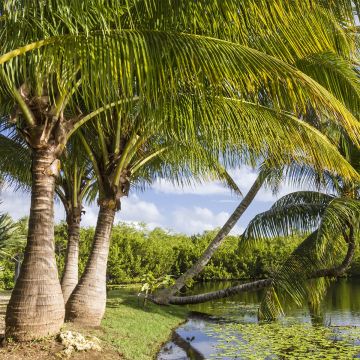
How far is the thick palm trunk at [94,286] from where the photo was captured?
7.66 metres

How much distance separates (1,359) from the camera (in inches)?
209

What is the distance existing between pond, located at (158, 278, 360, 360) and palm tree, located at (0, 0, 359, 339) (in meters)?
3.42

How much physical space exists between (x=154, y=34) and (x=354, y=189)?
9363 mm

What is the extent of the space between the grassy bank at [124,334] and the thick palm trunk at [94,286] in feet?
1.00

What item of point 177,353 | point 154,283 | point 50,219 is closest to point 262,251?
point 154,283

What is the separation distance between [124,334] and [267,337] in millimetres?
3352

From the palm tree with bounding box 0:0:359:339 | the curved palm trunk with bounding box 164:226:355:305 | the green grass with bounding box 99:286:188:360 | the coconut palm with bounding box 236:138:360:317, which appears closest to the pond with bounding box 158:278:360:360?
the green grass with bounding box 99:286:188:360

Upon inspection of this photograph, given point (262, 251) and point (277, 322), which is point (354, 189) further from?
point (262, 251)

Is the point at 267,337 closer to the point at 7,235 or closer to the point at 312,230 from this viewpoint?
the point at 312,230

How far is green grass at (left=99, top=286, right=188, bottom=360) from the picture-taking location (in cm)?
716

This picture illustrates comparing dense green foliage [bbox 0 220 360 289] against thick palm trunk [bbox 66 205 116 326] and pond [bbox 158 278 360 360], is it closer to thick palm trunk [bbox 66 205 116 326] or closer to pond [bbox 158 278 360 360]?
pond [bbox 158 278 360 360]

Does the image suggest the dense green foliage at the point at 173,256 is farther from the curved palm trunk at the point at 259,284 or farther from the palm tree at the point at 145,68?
the palm tree at the point at 145,68

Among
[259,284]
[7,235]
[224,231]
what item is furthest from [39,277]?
[224,231]

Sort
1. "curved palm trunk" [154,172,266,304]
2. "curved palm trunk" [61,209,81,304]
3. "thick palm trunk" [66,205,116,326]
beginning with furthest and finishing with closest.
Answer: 1. "curved palm trunk" [154,172,266,304]
2. "curved palm trunk" [61,209,81,304]
3. "thick palm trunk" [66,205,116,326]
